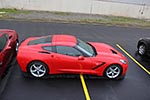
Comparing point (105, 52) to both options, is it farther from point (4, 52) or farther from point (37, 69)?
point (4, 52)

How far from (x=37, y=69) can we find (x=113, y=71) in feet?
8.64

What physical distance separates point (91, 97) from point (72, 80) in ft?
3.54

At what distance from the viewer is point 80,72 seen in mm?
7180

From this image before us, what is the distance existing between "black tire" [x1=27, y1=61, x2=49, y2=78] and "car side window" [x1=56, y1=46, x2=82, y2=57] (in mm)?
713

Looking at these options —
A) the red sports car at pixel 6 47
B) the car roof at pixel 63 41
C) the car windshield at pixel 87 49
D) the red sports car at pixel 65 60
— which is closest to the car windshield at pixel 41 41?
the red sports car at pixel 65 60

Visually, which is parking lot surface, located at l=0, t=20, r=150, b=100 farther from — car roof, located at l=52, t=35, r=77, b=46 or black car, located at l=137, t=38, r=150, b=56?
car roof, located at l=52, t=35, r=77, b=46

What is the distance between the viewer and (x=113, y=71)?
7340 millimetres

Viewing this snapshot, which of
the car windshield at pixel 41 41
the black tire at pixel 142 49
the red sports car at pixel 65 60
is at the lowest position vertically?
the black tire at pixel 142 49

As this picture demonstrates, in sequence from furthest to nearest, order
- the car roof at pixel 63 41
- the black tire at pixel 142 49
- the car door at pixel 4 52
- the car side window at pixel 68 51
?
the black tire at pixel 142 49 → the car roof at pixel 63 41 → the car side window at pixel 68 51 → the car door at pixel 4 52

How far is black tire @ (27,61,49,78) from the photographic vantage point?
695 cm

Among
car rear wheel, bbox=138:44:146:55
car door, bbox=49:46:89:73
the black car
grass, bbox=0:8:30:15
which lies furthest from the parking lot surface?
grass, bbox=0:8:30:15

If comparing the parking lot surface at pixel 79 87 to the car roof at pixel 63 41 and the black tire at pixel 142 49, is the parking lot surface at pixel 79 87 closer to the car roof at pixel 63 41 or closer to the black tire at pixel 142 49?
the black tire at pixel 142 49

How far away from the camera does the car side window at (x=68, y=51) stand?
7.08 meters

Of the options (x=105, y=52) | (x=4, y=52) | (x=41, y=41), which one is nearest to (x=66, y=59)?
(x=41, y=41)
